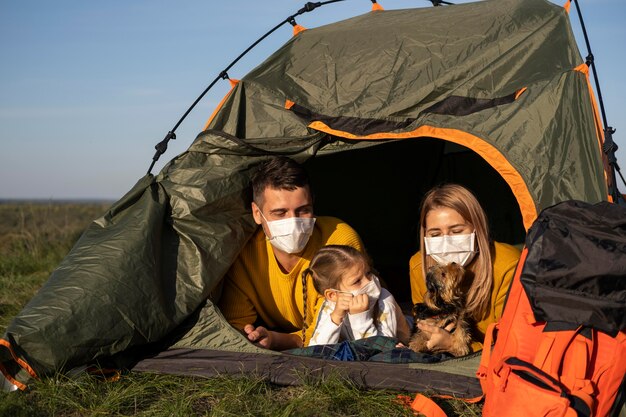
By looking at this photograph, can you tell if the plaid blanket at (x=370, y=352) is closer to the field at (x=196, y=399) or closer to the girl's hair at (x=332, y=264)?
the field at (x=196, y=399)

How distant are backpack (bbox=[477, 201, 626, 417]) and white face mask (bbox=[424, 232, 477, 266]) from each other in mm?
946

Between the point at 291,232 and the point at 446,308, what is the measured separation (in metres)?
1.07

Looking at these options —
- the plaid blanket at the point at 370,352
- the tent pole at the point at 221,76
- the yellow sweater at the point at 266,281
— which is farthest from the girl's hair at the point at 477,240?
the tent pole at the point at 221,76

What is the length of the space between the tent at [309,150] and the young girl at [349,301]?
39 cm

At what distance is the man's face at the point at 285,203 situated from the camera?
4.30m

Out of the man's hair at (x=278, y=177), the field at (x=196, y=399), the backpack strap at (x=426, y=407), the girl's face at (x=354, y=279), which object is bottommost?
the field at (x=196, y=399)

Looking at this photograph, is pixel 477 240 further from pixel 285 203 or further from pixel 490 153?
pixel 285 203

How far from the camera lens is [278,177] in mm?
4332

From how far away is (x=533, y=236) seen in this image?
3127 mm

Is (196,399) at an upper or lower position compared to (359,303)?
lower

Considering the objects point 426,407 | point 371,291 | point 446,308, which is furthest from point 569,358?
point 371,291

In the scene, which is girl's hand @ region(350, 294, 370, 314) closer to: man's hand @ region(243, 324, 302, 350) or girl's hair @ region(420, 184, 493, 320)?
girl's hair @ region(420, 184, 493, 320)

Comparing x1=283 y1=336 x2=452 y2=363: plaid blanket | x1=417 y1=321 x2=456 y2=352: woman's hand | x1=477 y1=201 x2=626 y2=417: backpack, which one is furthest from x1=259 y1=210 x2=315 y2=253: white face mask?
x1=477 y1=201 x2=626 y2=417: backpack

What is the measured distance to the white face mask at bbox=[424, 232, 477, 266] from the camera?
4047mm
